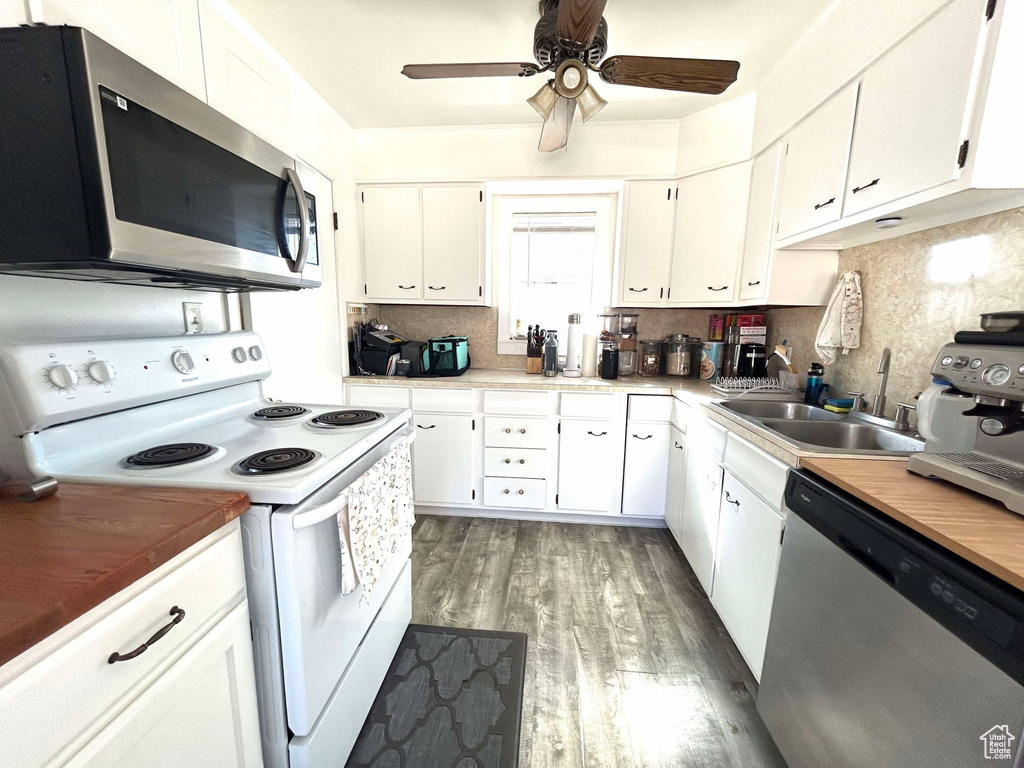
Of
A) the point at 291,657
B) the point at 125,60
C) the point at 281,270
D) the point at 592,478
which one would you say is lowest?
the point at 592,478

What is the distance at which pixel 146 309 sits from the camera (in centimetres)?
122

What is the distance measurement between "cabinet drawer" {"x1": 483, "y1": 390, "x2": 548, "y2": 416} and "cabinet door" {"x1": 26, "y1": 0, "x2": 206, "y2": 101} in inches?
69.9

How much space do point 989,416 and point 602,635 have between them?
143cm

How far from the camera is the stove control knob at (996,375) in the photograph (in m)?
0.88

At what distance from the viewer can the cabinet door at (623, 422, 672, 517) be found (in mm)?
2402

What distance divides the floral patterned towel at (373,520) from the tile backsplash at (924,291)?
6.21ft

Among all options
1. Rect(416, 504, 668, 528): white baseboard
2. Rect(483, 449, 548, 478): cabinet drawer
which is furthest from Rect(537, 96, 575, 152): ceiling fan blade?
Rect(416, 504, 668, 528): white baseboard

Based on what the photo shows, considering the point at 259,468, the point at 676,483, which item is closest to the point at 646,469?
the point at 676,483

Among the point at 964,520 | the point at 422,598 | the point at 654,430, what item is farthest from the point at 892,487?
the point at 422,598

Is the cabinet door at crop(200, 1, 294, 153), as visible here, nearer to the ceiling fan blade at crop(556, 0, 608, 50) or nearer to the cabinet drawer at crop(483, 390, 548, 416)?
the ceiling fan blade at crop(556, 0, 608, 50)

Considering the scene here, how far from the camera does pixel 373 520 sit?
1150 millimetres

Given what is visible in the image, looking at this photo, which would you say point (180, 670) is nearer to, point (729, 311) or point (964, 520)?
point (964, 520)

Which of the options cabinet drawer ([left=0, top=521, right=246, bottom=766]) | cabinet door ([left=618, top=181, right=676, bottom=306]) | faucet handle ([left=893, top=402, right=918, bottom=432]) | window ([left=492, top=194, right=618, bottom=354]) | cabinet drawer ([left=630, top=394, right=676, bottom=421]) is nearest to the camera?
cabinet drawer ([left=0, top=521, right=246, bottom=766])

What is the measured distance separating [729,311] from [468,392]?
1835 mm
